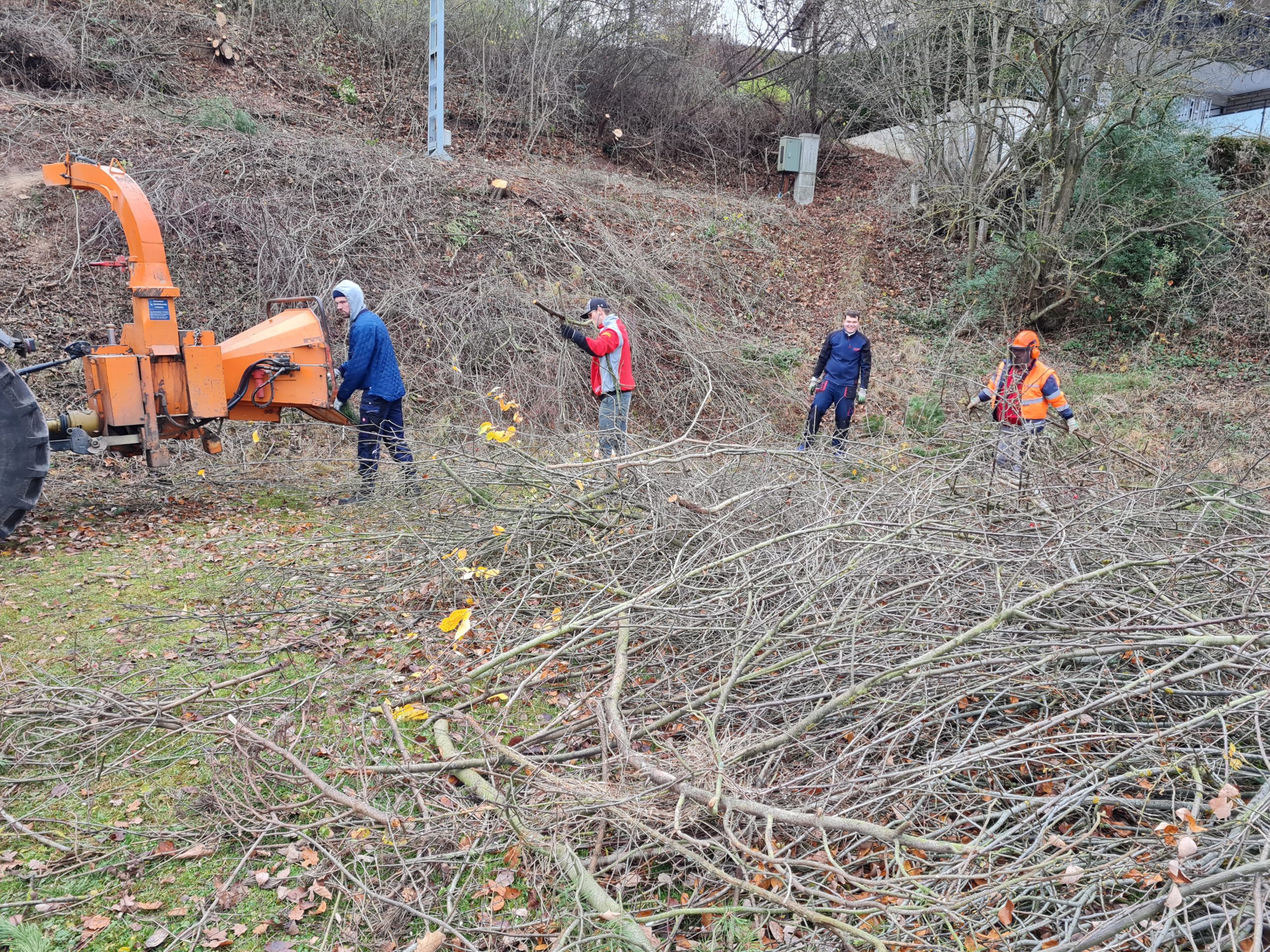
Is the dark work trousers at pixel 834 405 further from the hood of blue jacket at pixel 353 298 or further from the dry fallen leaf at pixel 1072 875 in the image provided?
the dry fallen leaf at pixel 1072 875

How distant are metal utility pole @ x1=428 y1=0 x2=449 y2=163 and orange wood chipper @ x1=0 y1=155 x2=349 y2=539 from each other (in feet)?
23.0

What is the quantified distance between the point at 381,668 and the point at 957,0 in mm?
11783

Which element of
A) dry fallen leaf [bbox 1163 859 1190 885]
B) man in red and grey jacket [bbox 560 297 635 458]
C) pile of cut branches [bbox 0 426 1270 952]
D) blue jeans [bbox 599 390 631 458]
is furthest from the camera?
man in red and grey jacket [bbox 560 297 635 458]

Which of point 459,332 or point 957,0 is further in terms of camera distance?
point 957,0

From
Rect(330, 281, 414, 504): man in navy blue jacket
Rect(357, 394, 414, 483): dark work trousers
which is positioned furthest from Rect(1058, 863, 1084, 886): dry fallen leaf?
Rect(330, 281, 414, 504): man in navy blue jacket

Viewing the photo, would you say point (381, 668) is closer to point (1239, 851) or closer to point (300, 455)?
point (1239, 851)

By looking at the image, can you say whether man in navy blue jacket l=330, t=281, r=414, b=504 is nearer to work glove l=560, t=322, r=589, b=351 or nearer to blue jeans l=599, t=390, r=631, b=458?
work glove l=560, t=322, r=589, b=351

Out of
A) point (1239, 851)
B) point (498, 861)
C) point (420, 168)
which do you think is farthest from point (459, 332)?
point (1239, 851)

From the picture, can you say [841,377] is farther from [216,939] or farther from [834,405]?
[216,939]

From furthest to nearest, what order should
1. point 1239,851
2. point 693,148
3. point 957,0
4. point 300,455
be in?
point 693,148 → point 957,0 → point 300,455 → point 1239,851

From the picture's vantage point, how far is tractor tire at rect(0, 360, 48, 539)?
531 cm

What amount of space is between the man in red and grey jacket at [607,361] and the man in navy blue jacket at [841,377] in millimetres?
1969

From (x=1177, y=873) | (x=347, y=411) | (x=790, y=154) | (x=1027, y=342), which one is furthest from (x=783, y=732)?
(x=790, y=154)

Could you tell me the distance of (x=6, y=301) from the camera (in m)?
8.71
